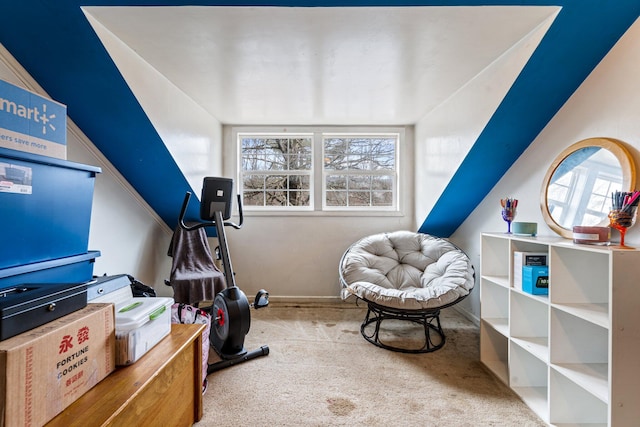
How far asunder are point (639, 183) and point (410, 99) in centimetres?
152

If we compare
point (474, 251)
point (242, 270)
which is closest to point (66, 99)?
point (242, 270)

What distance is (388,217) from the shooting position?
3168 millimetres

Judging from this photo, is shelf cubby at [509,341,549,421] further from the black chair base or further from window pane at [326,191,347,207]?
window pane at [326,191,347,207]

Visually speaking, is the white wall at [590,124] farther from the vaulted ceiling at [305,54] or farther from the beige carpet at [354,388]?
the beige carpet at [354,388]

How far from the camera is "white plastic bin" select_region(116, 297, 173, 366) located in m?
1.00

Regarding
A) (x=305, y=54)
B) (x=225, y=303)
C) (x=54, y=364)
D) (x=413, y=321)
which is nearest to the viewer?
(x=54, y=364)

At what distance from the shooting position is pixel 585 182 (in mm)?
1513

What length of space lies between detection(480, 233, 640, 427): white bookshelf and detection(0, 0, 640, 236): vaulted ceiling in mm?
910

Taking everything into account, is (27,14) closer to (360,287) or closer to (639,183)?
(360,287)

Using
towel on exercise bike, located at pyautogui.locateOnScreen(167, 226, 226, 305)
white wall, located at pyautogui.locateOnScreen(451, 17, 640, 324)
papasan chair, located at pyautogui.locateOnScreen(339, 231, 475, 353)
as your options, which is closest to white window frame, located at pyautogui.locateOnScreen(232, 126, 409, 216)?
papasan chair, located at pyautogui.locateOnScreen(339, 231, 475, 353)

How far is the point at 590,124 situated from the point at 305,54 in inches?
63.8

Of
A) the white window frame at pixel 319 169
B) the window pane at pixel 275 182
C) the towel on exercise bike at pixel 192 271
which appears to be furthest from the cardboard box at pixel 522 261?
the window pane at pixel 275 182

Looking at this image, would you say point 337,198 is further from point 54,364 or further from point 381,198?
point 54,364

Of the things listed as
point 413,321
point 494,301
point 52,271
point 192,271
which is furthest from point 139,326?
point 494,301
